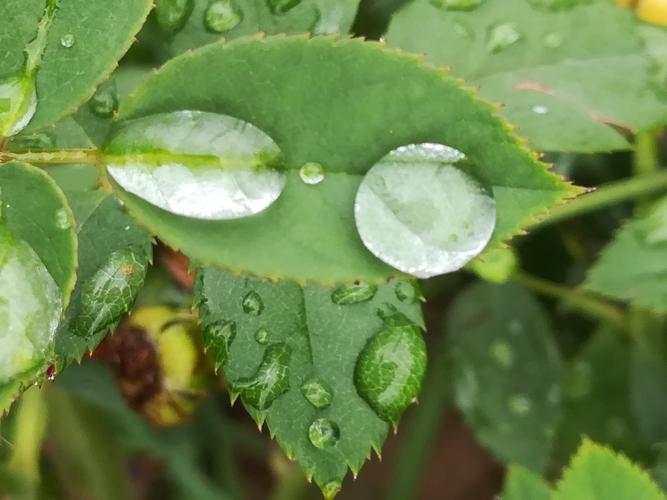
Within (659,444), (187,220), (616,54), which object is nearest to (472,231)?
(187,220)

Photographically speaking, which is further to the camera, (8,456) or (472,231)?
(8,456)

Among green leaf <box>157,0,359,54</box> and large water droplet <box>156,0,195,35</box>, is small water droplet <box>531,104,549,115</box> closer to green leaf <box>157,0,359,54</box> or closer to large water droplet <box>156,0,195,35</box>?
green leaf <box>157,0,359,54</box>

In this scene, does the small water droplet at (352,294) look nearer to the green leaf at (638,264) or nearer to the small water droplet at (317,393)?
the small water droplet at (317,393)

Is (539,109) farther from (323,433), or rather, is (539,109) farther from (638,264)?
(323,433)

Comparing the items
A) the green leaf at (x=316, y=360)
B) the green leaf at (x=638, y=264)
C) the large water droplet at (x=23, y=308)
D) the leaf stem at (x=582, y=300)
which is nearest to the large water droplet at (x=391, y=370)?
the green leaf at (x=316, y=360)

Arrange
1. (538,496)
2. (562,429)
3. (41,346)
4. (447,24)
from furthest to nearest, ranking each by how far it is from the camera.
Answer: (562,429) → (538,496) → (447,24) → (41,346)

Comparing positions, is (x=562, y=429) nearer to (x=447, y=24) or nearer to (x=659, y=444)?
(x=659, y=444)
